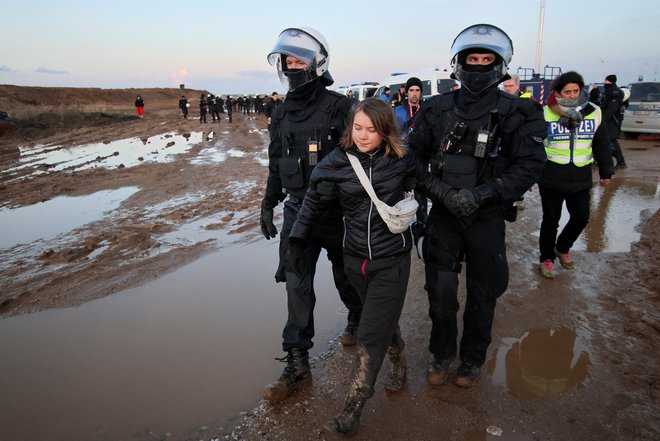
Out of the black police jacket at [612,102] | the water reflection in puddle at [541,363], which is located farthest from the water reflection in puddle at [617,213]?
the water reflection in puddle at [541,363]

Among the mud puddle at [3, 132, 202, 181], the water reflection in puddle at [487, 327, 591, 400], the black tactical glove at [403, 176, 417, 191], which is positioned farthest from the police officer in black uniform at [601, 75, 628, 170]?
the mud puddle at [3, 132, 202, 181]

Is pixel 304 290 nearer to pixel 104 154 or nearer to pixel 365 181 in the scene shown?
pixel 365 181

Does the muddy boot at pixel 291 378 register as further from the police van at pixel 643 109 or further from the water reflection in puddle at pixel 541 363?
the police van at pixel 643 109

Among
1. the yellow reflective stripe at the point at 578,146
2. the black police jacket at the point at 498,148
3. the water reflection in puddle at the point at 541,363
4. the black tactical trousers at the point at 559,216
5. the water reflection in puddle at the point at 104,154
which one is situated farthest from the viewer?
the water reflection in puddle at the point at 104,154

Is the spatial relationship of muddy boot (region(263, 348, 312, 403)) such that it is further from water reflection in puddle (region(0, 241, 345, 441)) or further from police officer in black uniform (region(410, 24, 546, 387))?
police officer in black uniform (region(410, 24, 546, 387))

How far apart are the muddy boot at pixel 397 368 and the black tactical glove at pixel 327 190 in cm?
96

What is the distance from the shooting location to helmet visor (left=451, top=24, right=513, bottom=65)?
2570 mm

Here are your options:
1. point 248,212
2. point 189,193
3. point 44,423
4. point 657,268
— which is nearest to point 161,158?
point 189,193

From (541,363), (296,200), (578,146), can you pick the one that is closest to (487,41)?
(296,200)

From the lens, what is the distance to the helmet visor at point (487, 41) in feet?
8.43

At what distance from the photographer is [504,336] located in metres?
3.35

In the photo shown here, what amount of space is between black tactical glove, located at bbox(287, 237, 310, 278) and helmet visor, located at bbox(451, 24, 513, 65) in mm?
1509

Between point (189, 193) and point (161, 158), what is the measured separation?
16.2ft

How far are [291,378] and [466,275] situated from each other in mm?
1262
